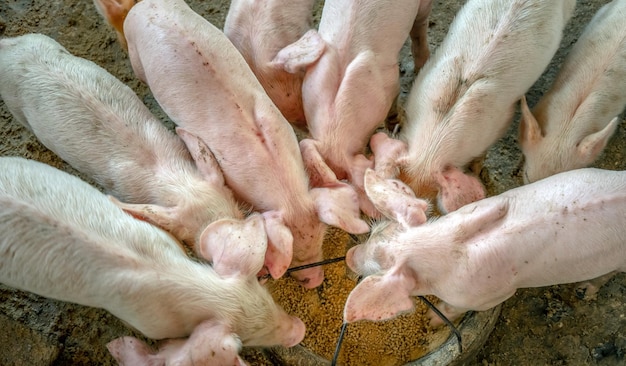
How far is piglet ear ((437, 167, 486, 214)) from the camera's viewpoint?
1.95 metres

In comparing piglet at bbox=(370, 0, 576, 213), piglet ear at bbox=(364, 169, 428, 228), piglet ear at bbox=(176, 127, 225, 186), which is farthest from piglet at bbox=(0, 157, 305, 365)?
piglet at bbox=(370, 0, 576, 213)

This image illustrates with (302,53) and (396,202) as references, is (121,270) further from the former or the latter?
(302,53)

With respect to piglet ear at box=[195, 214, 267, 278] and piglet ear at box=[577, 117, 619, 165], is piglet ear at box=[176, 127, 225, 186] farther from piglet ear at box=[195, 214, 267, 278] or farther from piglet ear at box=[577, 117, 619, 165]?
piglet ear at box=[577, 117, 619, 165]

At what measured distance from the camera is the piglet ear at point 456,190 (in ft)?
6.41

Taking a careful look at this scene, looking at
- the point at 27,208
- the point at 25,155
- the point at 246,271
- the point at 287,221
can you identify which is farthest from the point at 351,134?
the point at 25,155

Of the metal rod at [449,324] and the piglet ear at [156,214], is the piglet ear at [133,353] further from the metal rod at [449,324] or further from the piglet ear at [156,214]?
the metal rod at [449,324]

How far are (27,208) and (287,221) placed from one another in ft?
2.49

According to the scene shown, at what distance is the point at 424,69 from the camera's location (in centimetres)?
219

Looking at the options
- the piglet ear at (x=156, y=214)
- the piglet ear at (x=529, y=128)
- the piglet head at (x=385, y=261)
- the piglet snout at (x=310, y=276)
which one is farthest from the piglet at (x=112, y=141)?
the piglet ear at (x=529, y=128)

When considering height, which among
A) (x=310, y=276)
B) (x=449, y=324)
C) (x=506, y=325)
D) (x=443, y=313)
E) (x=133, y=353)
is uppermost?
(x=133, y=353)

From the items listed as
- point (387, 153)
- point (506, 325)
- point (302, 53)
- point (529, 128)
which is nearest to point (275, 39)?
point (302, 53)

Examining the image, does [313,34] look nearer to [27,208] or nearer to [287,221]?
[287,221]

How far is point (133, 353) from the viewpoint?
5.49ft

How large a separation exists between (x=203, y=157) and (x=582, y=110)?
133 centimetres
